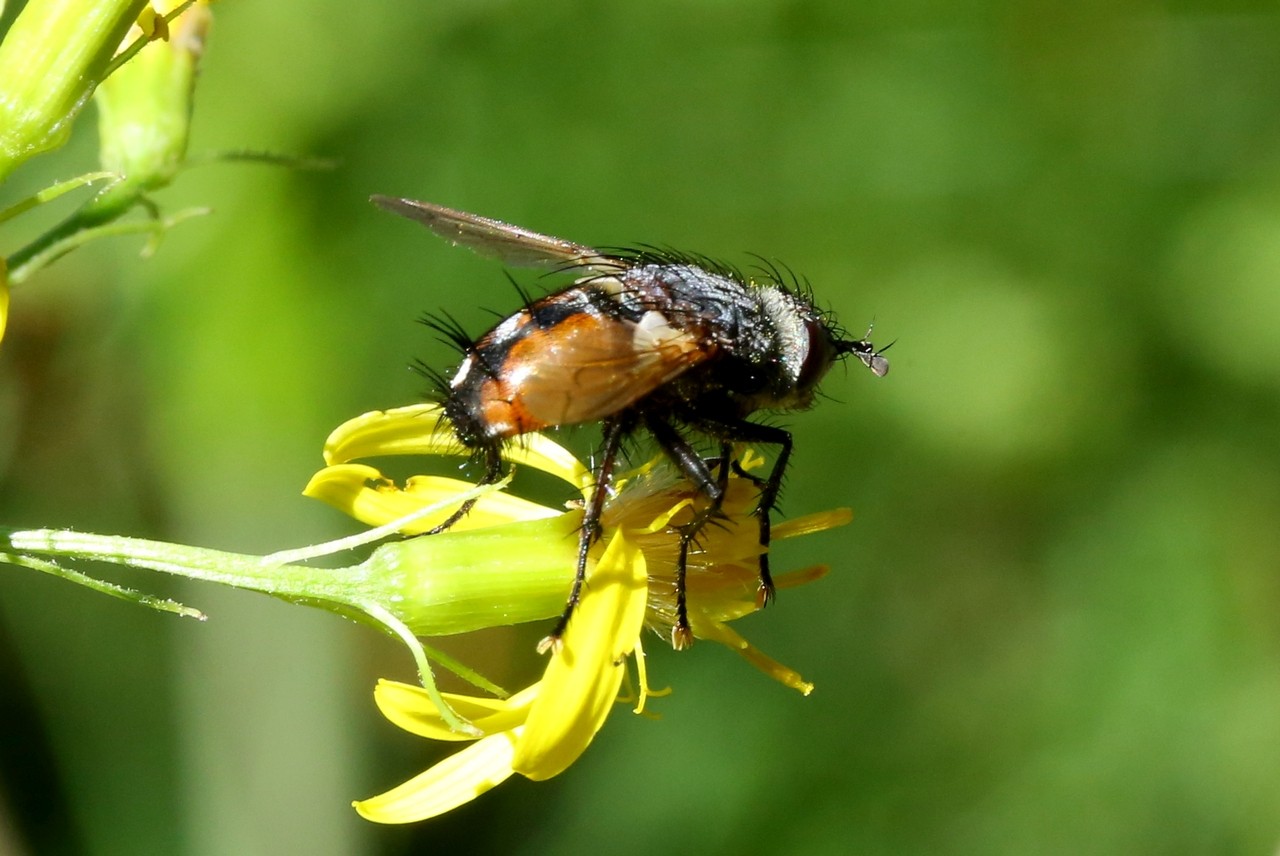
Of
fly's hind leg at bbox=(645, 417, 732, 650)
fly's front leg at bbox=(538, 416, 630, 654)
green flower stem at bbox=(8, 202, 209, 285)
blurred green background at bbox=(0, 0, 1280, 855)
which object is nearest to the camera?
fly's front leg at bbox=(538, 416, 630, 654)

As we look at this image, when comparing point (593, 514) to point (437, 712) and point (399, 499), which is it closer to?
→ point (437, 712)

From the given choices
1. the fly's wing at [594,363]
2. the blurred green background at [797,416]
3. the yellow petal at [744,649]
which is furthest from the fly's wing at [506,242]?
the blurred green background at [797,416]

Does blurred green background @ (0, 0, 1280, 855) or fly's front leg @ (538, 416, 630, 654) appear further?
blurred green background @ (0, 0, 1280, 855)

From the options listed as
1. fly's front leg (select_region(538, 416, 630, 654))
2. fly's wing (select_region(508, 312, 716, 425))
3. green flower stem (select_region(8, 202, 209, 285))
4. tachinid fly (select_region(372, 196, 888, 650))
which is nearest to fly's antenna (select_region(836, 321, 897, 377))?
tachinid fly (select_region(372, 196, 888, 650))

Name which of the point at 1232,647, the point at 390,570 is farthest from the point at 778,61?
the point at 390,570

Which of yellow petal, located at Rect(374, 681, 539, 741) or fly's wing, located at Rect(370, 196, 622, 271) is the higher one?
fly's wing, located at Rect(370, 196, 622, 271)

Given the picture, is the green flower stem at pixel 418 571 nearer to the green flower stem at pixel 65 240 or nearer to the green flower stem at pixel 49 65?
the green flower stem at pixel 65 240

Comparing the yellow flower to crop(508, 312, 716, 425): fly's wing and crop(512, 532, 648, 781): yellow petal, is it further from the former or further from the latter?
crop(508, 312, 716, 425): fly's wing
